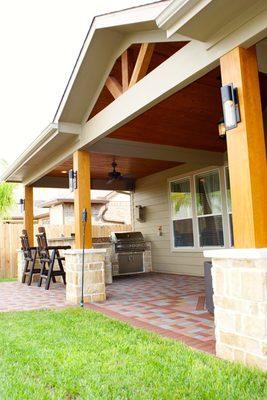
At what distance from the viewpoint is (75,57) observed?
5031 millimetres

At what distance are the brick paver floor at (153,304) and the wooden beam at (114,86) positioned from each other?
9.36 ft

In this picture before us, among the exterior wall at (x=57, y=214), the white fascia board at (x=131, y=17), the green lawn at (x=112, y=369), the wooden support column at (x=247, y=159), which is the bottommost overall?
the green lawn at (x=112, y=369)

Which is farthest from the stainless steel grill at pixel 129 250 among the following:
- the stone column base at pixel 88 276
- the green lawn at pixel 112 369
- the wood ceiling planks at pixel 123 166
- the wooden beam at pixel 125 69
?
the green lawn at pixel 112 369

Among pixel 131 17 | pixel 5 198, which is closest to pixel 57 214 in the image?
pixel 5 198

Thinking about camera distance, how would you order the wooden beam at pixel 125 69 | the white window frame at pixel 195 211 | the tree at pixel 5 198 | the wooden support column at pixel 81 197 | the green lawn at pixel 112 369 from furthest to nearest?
the tree at pixel 5 198 → the white window frame at pixel 195 211 → the wooden support column at pixel 81 197 → the wooden beam at pixel 125 69 → the green lawn at pixel 112 369

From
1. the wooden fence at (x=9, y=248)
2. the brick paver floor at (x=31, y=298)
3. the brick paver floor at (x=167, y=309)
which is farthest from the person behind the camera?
the wooden fence at (x=9, y=248)

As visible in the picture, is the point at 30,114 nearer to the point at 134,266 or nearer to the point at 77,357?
the point at 134,266

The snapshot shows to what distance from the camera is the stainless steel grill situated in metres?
9.30

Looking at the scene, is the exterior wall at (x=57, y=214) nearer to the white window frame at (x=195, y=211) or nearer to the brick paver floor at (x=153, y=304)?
the white window frame at (x=195, y=211)

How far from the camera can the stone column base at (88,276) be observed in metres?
5.68

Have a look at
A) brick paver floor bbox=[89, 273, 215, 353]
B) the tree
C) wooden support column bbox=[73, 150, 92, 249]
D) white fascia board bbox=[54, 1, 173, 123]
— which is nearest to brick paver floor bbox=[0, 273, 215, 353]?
brick paver floor bbox=[89, 273, 215, 353]

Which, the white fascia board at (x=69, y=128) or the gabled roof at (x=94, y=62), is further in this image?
the white fascia board at (x=69, y=128)

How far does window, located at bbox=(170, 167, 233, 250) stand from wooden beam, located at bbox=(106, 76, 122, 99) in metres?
3.69

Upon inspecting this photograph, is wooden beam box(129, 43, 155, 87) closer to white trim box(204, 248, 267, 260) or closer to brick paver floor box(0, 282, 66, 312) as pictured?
white trim box(204, 248, 267, 260)
